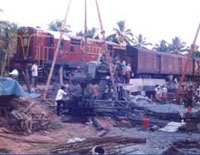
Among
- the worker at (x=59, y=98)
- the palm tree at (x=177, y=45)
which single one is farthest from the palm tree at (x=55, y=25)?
the worker at (x=59, y=98)

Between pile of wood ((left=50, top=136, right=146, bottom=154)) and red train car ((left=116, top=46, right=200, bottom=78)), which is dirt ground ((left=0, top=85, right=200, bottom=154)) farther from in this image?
red train car ((left=116, top=46, right=200, bottom=78))

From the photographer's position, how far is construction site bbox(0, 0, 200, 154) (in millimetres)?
11430

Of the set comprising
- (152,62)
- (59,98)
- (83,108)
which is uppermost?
(152,62)

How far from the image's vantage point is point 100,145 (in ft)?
34.4

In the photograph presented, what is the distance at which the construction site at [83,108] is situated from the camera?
11430 millimetres

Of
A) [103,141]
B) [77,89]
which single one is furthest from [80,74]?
[103,141]

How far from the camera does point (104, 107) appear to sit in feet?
56.1

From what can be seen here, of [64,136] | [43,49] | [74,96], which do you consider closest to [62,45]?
[43,49]

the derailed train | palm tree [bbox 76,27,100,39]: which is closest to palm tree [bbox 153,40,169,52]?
palm tree [bbox 76,27,100,39]

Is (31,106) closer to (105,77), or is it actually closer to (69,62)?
(105,77)

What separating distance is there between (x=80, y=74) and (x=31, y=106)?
4657mm

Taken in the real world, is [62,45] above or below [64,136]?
above

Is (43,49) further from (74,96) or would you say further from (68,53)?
(74,96)

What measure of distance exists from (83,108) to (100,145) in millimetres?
6270
